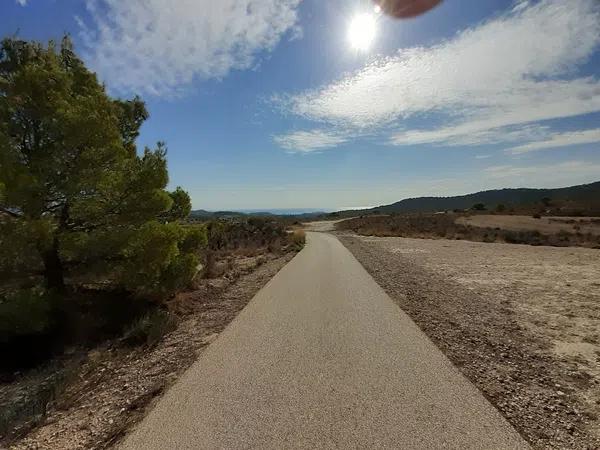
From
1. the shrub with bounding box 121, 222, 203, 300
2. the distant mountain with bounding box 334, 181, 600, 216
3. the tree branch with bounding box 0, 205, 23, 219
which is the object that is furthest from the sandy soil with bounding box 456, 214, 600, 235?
the distant mountain with bounding box 334, 181, 600, 216

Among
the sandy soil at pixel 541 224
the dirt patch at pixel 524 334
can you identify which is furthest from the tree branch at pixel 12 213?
the sandy soil at pixel 541 224

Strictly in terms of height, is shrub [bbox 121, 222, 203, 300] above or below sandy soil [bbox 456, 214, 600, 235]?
above

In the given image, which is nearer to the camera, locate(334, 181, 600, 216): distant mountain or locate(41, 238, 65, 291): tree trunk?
locate(41, 238, 65, 291): tree trunk

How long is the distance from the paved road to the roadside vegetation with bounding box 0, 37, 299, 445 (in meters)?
2.53

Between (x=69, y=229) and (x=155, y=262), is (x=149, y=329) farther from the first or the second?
(x=69, y=229)

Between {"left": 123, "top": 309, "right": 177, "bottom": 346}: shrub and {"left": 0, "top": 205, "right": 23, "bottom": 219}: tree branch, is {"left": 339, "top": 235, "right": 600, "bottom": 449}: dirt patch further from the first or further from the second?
{"left": 0, "top": 205, "right": 23, "bottom": 219}: tree branch

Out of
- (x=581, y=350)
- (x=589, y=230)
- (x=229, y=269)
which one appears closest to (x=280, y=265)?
→ (x=229, y=269)

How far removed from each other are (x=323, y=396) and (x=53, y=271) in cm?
711

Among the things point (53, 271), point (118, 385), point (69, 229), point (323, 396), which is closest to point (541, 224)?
point (323, 396)

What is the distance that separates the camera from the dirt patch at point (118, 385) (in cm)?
413

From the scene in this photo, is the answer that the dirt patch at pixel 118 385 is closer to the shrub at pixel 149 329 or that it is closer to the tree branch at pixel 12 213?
the shrub at pixel 149 329

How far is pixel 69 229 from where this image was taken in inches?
341

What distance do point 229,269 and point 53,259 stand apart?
8.60 metres

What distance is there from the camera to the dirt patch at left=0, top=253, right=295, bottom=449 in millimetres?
4133
